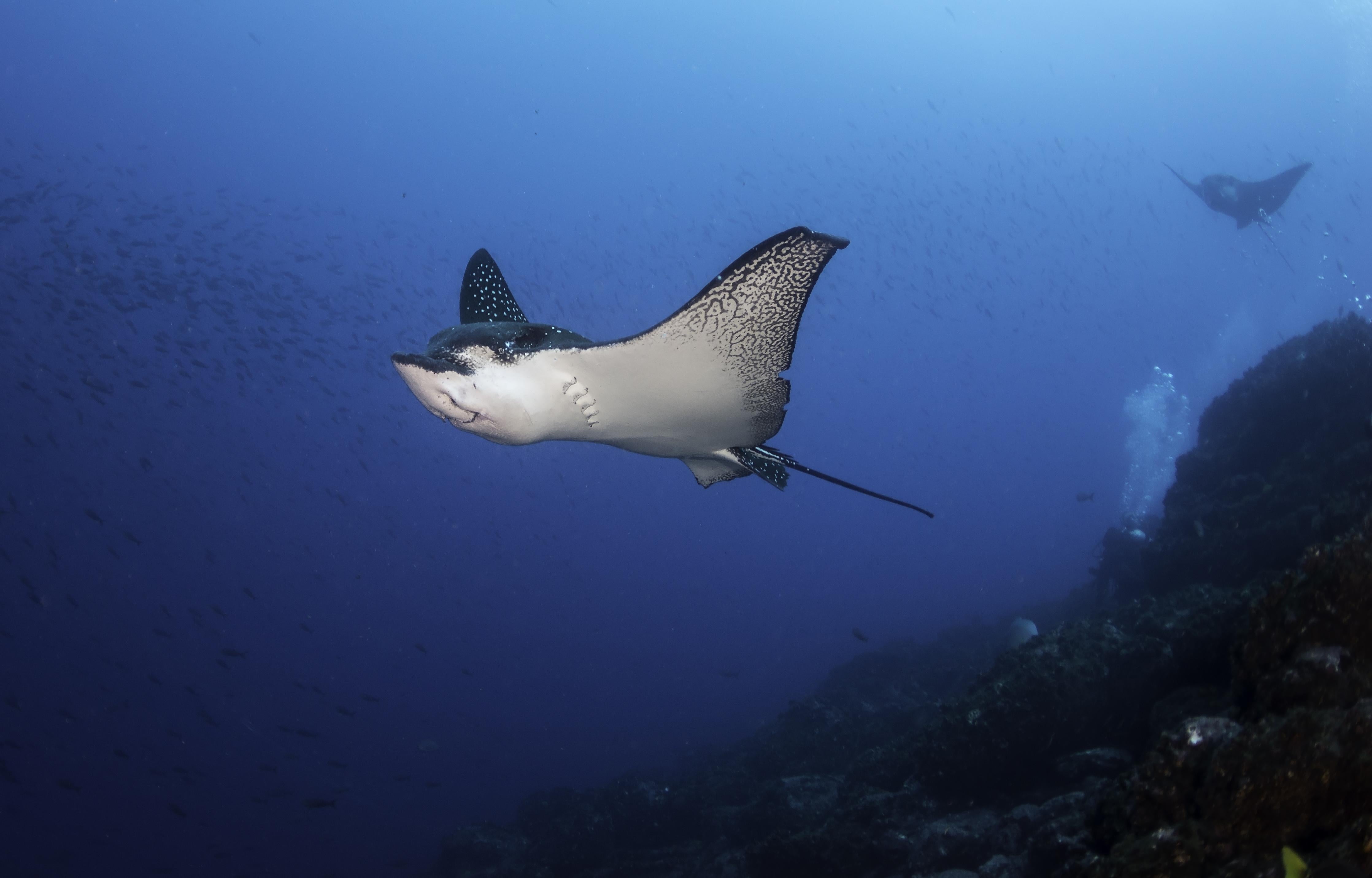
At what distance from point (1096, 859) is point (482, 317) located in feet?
15.7

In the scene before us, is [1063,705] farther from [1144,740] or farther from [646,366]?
[646,366]

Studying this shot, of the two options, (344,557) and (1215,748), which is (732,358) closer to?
(1215,748)

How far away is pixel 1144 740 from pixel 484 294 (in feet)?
23.7

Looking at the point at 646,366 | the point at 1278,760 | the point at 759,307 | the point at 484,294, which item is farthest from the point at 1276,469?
the point at 484,294

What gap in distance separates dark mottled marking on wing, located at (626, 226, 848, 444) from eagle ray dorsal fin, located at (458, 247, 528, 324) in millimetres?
2318

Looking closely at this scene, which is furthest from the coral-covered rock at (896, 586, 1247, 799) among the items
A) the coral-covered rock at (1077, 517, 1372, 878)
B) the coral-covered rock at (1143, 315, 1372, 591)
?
the coral-covered rock at (1077, 517, 1372, 878)

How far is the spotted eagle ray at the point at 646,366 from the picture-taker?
244cm

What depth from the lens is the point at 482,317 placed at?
450 centimetres

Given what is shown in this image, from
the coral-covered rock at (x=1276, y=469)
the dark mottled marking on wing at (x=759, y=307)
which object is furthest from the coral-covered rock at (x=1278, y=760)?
the coral-covered rock at (x=1276, y=469)

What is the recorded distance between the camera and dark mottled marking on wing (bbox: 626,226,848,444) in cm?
233

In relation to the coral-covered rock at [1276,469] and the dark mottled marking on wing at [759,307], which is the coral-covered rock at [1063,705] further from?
the dark mottled marking on wing at [759,307]

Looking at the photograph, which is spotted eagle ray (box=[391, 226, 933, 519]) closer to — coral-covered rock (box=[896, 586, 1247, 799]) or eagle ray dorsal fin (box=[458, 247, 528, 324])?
eagle ray dorsal fin (box=[458, 247, 528, 324])

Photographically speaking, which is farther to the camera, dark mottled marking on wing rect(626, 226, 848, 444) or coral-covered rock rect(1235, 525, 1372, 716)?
coral-covered rock rect(1235, 525, 1372, 716)

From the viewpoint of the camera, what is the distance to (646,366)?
2736 millimetres
